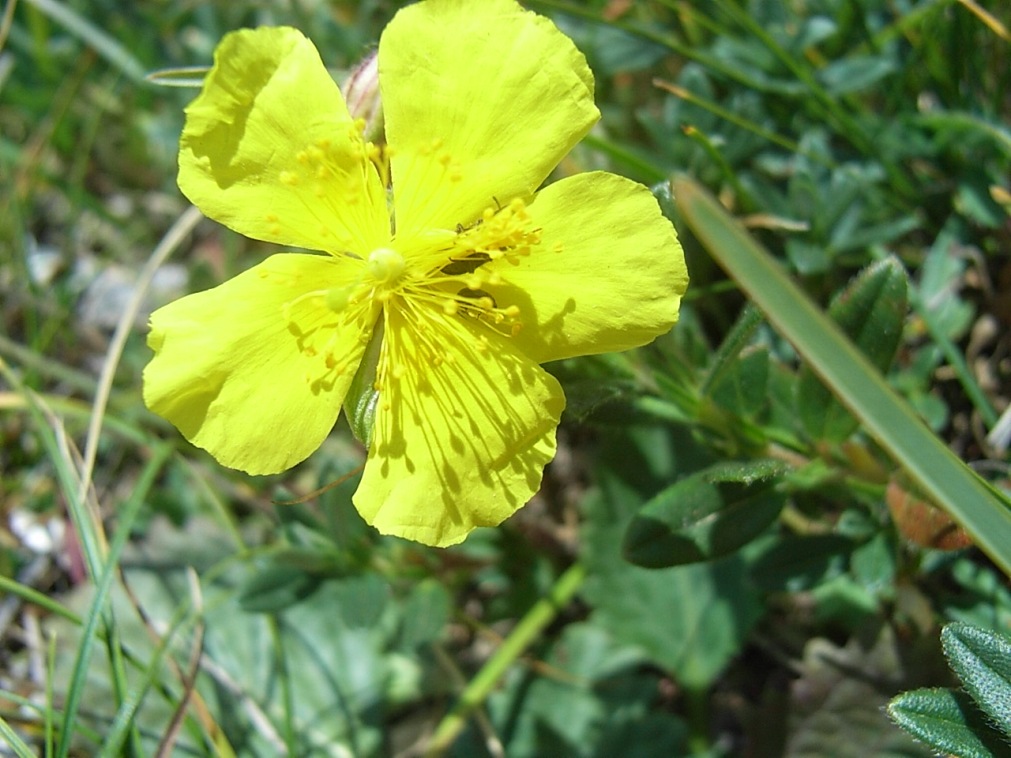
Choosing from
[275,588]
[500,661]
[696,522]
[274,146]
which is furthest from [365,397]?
[500,661]

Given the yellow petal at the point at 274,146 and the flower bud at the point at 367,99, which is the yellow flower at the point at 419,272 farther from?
the flower bud at the point at 367,99

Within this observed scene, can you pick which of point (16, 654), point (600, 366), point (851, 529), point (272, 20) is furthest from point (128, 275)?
point (851, 529)

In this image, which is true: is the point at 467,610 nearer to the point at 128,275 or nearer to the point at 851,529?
the point at 851,529

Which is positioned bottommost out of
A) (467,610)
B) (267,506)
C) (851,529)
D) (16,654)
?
(16,654)

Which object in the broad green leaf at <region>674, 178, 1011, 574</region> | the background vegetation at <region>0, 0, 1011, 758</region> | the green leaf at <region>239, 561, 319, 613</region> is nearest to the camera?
the broad green leaf at <region>674, 178, 1011, 574</region>

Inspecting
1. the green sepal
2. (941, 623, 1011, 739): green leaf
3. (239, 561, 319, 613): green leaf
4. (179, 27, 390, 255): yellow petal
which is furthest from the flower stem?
(179, 27, 390, 255): yellow petal

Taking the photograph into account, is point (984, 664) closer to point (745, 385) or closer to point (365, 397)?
point (745, 385)

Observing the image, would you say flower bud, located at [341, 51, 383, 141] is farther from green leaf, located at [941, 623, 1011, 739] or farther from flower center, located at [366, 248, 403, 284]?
green leaf, located at [941, 623, 1011, 739]
